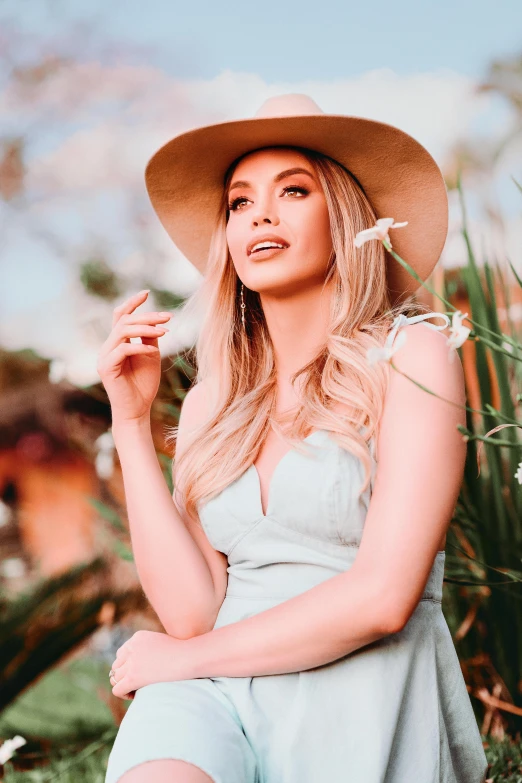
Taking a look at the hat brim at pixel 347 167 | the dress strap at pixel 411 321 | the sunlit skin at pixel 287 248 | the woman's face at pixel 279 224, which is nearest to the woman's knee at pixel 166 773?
the dress strap at pixel 411 321

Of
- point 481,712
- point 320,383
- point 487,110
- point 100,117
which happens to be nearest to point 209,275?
point 320,383

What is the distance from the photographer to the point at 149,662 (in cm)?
Answer: 159

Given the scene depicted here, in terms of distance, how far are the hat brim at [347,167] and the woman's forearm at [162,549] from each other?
61 cm

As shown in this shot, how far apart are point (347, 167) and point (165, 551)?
90 cm

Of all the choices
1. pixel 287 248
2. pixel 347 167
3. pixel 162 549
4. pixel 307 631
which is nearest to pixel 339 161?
pixel 347 167

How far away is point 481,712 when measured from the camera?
Answer: 2549 mm

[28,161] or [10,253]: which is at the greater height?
[28,161]

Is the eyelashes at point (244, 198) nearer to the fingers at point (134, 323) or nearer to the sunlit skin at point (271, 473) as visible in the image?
the sunlit skin at point (271, 473)

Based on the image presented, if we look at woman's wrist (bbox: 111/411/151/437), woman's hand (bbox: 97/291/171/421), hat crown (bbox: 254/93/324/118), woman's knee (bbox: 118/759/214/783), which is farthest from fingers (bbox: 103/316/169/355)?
woman's knee (bbox: 118/759/214/783)

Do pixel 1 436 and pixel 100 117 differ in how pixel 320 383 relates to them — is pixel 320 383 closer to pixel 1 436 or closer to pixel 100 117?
pixel 1 436

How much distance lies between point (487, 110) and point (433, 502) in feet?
12.0

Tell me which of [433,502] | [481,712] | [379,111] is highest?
[379,111]

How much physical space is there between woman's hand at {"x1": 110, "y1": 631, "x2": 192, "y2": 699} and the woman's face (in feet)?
2.37

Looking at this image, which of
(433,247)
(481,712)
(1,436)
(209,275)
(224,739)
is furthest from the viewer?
(1,436)
